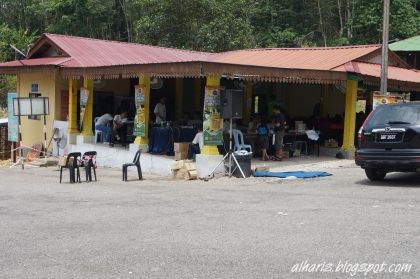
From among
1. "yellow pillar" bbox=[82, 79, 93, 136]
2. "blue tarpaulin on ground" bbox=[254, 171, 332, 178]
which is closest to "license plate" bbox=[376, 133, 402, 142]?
"blue tarpaulin on ground" bbox=[254, 171, 332, 178]

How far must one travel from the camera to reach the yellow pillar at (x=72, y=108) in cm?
2120

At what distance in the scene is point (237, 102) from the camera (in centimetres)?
1495

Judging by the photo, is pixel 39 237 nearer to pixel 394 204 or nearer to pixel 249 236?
pixel 249 236

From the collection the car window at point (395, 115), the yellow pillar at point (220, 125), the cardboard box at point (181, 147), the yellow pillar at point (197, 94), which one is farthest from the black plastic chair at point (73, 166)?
the yellow pillar at point (197, 94)

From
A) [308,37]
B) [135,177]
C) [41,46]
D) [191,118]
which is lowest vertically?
[135,177]

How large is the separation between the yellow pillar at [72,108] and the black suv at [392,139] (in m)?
12.0

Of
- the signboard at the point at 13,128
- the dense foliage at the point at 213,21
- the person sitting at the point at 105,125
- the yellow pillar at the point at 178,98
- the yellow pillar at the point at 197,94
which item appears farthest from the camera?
the dense foliage at the point at 213,21

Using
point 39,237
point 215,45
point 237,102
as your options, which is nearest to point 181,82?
point 215,45

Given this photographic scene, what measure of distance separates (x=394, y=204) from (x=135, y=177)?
8.88 m

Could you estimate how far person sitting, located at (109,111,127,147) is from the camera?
20141 millimetres

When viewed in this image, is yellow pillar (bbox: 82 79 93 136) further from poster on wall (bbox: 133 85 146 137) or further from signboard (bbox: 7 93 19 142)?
signboard (bbox: 7 93 19 142)

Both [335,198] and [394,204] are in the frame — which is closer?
[394,204]

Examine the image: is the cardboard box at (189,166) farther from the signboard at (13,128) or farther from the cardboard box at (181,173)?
the signboard at (13,128)

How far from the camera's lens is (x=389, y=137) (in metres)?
11.6
